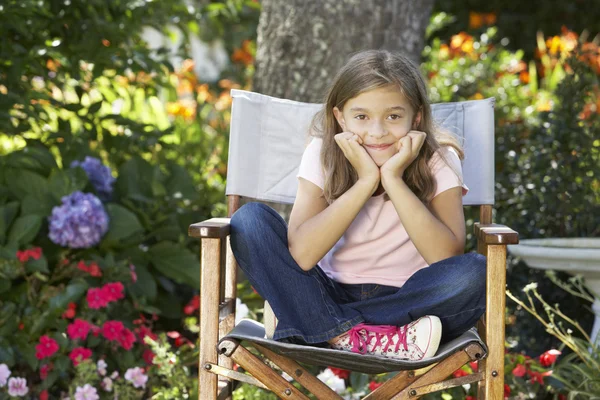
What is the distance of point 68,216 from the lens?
2809 mm

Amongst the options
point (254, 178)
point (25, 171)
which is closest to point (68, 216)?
point (25, 171)

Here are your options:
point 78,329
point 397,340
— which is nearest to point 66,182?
point 78,329

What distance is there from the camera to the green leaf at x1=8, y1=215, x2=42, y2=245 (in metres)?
2.79

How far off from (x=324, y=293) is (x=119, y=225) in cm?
111

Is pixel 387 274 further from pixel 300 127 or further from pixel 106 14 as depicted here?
pixel 106 14

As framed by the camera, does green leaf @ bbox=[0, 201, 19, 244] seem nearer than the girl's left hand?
No

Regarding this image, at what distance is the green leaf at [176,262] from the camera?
3.05 meters

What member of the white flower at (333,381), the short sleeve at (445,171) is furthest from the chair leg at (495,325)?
the white flower at (333,381)

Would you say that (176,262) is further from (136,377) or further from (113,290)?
(136,377)

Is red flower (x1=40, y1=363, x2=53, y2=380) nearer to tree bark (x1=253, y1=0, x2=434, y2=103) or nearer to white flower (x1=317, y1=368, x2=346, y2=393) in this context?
white flower (x1=317, y1=368, x2=346, y2=393)

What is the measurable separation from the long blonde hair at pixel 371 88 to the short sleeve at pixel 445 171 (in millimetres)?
13

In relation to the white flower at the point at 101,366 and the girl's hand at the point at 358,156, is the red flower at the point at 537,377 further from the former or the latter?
the white flower at the point at 101,366

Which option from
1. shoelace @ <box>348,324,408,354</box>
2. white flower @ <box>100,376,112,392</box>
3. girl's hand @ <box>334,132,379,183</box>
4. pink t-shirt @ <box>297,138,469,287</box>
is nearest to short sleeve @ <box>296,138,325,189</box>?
pink t-shirt @ <box>297,138,469,287</box>

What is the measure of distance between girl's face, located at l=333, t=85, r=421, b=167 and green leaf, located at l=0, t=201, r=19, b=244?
4.27 feet
